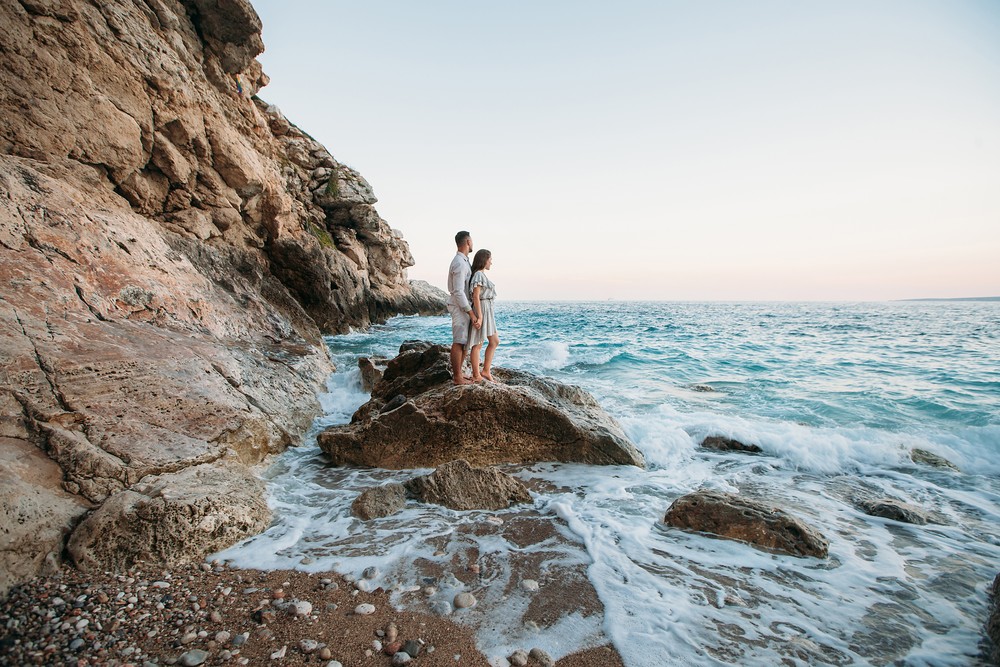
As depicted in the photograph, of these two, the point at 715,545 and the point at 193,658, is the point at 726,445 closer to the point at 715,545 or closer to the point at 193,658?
the point at 715,545

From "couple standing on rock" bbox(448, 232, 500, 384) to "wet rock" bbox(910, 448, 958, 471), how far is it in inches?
271

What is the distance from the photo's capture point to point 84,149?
739cm

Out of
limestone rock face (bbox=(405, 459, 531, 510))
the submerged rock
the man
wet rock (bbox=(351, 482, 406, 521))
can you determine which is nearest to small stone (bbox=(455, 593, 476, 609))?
limestone rock face (bbox=(405, 459, 531, 510))

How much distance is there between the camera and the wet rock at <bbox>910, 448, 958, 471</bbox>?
6.63 metres

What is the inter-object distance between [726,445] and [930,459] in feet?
9.70

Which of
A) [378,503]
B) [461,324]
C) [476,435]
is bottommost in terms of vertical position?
[378,503]

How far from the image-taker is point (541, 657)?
266 cm

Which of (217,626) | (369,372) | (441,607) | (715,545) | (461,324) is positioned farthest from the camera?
(369,372)

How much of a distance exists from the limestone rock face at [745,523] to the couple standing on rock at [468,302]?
3230 millimetres

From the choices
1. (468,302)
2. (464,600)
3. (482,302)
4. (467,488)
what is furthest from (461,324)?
(464,600)

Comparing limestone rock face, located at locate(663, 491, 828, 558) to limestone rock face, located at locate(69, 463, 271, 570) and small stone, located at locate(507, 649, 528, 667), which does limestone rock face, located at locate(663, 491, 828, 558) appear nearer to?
small stone, located at locate(507, 649, 528, 667)

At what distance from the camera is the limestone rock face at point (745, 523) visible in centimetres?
404

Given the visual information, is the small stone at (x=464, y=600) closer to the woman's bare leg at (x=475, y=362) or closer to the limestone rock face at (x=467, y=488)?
the limestone rock face at (x=467, y=488)

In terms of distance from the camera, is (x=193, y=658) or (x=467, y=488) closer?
(x=193, y=658)
